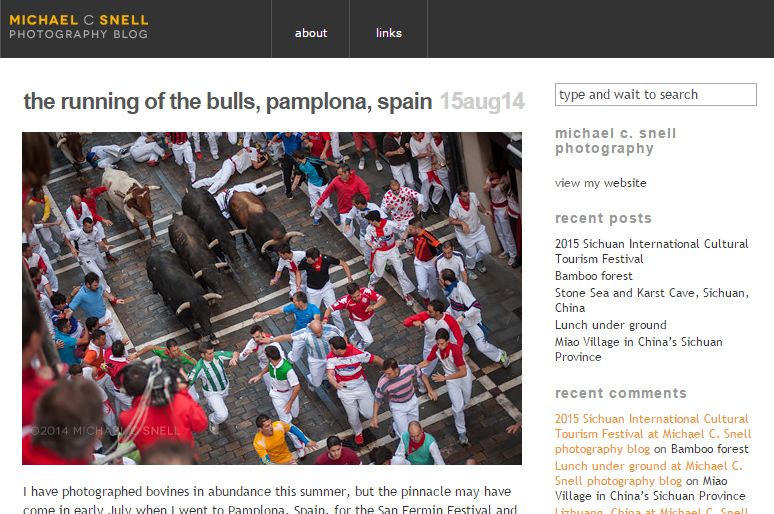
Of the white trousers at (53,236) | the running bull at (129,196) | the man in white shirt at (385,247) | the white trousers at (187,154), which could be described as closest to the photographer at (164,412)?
the man in white shirt at (385,247)

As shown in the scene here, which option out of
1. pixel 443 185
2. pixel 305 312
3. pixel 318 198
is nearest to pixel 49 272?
pixel 318 198

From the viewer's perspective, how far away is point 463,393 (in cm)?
1697

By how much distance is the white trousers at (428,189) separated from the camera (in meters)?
21.9

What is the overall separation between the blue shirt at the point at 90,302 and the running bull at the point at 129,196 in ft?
11.8

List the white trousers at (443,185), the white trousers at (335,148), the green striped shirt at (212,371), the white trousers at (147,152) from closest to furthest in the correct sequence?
the green striped shirt at (212,371), the white trousers at (443,185), the white trousers at (335,148), the white trousers at (147,152)

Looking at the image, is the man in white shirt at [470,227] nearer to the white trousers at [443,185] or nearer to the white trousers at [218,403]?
the white trousers at [443,185]

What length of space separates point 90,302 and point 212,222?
344 centimetres

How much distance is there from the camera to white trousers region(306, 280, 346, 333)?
19.1 metres

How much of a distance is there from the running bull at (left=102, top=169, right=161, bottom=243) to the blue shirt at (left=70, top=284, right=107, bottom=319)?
360cm

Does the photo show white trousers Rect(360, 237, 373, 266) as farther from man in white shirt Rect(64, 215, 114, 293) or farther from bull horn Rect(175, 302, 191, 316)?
man in white shirt Rect(64, 215, 114, 293)

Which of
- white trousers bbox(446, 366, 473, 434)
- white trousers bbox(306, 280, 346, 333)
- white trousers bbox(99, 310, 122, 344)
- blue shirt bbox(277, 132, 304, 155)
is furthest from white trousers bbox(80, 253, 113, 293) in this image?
white trousers bbox(446, 366, 473, 434)
